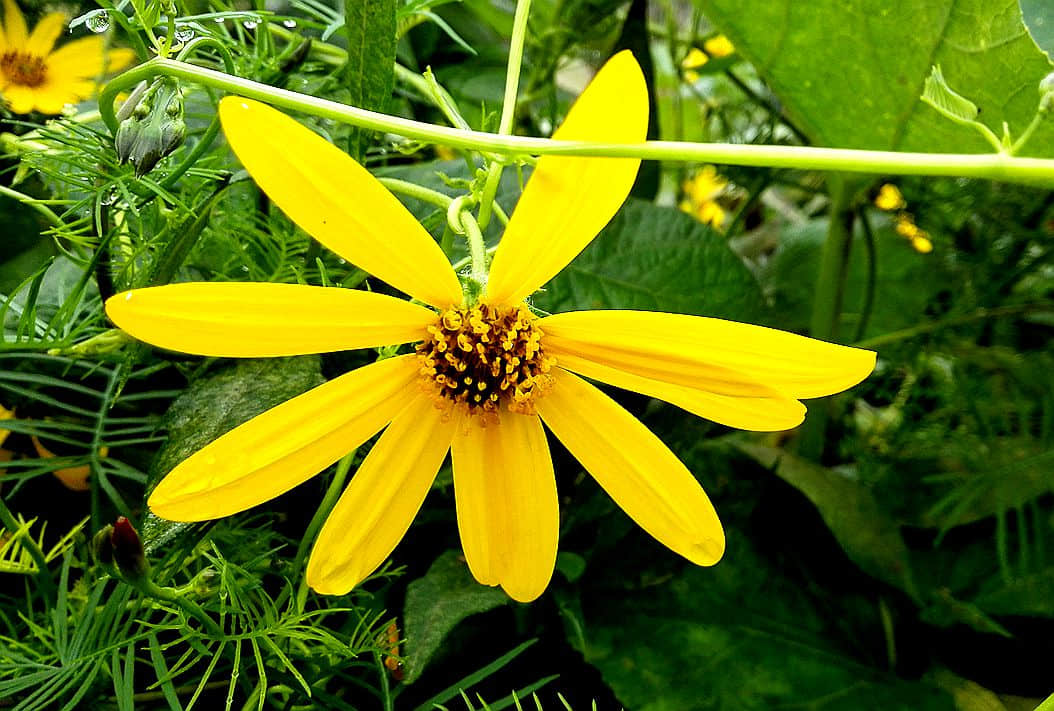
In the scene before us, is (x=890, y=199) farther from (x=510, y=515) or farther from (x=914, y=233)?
(x=510, y=515)

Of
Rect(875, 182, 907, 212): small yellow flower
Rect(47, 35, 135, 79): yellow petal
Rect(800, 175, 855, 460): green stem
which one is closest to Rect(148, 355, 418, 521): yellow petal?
Rect(47, 35, 135, 79): yellow petal

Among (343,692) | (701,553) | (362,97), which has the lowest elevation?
(343,692)

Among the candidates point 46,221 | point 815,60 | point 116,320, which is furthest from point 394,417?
point 815,60

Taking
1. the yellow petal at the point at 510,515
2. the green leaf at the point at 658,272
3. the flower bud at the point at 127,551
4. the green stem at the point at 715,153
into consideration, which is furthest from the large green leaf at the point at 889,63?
the flower bud at the point at 127,551

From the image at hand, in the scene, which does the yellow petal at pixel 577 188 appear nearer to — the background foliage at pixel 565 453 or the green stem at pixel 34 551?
the background foliage at pixel 565 453

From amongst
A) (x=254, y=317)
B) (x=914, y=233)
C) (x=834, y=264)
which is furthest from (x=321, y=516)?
(x=914, y=233)

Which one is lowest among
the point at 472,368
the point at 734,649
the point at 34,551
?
the point at 734,649

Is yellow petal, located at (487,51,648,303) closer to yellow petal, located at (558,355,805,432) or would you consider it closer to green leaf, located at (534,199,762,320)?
yellow petal, located at (558,355,805,432)

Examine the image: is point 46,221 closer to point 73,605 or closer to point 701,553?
point 73,605
